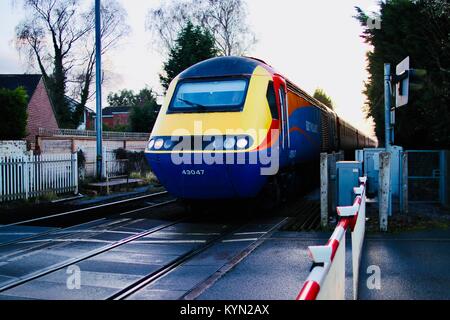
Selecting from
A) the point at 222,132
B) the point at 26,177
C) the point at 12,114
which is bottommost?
the point at 26,177

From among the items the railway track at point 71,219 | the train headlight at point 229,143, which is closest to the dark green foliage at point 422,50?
the train headlight at point 229,143

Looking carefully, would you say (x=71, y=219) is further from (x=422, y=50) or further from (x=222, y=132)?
(x=422, y=50)

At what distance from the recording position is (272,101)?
399 inches

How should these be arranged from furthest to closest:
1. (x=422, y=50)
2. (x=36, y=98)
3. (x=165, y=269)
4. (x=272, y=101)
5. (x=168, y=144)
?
(x=36, y=98), (x=422, y=50), (x=272, y=101), (x=168, y=144), (x=165, y=269)

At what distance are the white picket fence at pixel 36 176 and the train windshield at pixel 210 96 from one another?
585 centimetres

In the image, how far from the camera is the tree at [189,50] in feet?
112

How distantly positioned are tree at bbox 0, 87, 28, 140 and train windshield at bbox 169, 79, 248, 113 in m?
11.2

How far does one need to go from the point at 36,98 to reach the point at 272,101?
98.2ft

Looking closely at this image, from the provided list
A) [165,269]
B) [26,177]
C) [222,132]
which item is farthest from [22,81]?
[165,269]

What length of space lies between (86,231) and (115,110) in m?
85.6

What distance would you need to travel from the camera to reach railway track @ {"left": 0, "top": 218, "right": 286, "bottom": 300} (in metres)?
5.37

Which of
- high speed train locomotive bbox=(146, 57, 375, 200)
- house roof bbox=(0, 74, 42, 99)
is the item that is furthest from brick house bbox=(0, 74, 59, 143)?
high speed train locomotive bbox=(146, 57, 375, 200)
